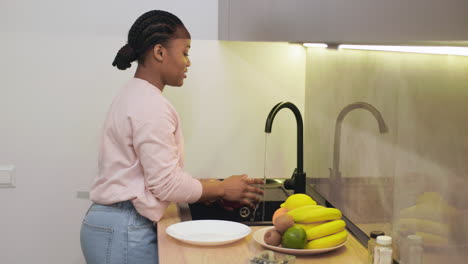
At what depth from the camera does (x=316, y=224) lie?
68.8 inches

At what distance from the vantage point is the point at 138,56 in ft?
6.88

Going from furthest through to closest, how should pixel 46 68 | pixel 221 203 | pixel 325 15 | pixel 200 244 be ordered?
pixel 46 68 < pixel 221 203 < pixel 200 244 < pixel 325 15

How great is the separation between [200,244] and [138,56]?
2.17 ft

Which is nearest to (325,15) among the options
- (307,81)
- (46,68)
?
(307,81)

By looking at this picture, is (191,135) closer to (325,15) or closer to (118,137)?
(118,137)

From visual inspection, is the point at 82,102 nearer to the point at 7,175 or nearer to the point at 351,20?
the point at 7,175

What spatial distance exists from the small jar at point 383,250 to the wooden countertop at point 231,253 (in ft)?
0.55

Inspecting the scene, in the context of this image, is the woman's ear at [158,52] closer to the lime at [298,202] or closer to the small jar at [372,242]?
the lime at [298,202]

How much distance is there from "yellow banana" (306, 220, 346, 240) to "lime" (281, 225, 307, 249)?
23 mm

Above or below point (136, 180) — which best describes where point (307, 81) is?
above

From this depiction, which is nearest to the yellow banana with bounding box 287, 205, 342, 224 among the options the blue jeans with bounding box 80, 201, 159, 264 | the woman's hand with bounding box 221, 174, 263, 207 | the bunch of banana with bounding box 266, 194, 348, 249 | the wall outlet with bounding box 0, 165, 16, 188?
the bunch of banana with bounding box 266, 194, 348, 249

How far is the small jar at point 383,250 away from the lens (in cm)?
145

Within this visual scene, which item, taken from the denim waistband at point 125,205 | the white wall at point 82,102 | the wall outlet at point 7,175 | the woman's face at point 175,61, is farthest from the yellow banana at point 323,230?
the wall outlet at point 7,175

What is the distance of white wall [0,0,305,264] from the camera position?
2529 millimetres
